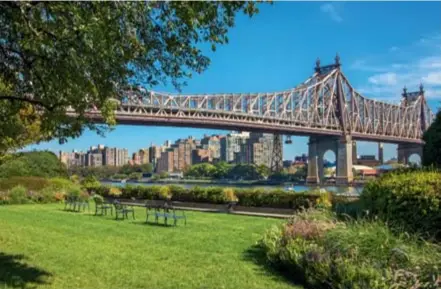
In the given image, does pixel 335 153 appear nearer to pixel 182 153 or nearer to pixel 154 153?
pixel 182 153

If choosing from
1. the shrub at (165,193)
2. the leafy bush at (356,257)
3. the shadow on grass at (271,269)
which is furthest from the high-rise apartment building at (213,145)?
the leafy bush at (356,257)

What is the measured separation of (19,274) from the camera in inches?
275

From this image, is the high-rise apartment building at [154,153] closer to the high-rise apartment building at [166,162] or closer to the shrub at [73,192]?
the high-rise apartment building at [166,162]

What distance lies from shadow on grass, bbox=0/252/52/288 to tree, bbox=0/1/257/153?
6.83 ft

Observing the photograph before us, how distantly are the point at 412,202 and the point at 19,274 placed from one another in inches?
233

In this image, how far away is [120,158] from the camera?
486 feet

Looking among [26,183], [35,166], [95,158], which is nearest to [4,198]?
[26,183]

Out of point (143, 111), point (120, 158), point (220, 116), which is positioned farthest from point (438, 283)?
point (120, 158)

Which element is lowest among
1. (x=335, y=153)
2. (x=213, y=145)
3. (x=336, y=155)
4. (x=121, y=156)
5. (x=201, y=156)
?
(x=336, y=155)

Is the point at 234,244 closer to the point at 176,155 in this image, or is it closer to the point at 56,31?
the point at 56,31

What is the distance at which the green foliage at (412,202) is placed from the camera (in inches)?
281

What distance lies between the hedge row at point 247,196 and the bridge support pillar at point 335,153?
44072mm

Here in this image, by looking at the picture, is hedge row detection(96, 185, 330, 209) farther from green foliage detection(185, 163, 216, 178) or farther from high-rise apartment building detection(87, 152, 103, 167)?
high-rise apartment building detection(87, 152, 103, 167)

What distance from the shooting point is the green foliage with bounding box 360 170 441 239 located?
7.14 m
